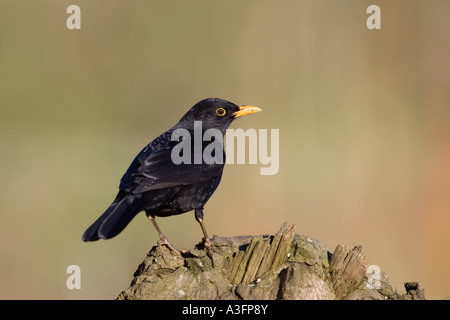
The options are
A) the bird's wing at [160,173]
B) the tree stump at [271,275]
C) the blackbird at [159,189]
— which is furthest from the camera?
the bird's wing at [160,173]

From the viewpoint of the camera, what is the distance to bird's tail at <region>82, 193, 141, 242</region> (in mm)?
5098

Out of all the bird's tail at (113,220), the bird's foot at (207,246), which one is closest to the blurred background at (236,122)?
the bird's tail at (113,220)

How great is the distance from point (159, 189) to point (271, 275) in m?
1.46

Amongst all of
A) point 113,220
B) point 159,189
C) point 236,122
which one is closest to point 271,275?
point 113,220

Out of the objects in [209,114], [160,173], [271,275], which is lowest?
[271,275]

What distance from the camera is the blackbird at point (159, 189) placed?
5312 mm

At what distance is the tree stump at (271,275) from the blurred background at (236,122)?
402 centimetres

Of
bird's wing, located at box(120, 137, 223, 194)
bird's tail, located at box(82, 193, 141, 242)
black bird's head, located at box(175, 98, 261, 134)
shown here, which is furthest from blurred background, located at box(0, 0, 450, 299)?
bird's tail, located at box(82, 193, 141, 242)

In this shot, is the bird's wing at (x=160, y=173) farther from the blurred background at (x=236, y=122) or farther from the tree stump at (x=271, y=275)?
the blurred background at (x=236, y=122)

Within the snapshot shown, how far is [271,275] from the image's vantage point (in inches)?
187

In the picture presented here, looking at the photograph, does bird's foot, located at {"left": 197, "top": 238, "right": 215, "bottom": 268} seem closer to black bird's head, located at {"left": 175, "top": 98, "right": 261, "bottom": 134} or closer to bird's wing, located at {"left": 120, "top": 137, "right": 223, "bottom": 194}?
bird's wing, located at {"left": 120, "top": 137, "right": 223, "bottom": 194}

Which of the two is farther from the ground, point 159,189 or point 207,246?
point 159,189

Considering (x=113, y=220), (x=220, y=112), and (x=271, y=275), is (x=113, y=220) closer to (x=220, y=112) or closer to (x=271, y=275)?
(x=271, y=275)

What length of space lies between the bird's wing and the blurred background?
3.34m
